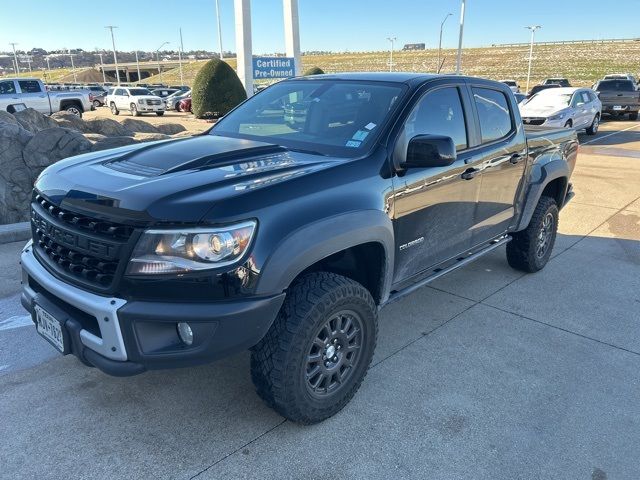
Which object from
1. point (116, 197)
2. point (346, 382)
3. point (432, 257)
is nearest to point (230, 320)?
point (116, 197)

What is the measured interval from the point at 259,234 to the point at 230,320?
0.40 metres

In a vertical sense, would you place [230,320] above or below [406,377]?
above

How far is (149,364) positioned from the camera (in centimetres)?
230

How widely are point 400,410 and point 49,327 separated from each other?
76.9 inches

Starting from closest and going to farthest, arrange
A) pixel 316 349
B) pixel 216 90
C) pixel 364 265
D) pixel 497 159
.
A: pixel 316 349, pixel 364 265, pixel 497 159, pixel 216 90

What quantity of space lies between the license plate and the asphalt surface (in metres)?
0.53

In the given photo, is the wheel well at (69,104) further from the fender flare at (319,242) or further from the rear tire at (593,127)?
the fender flare at (319,242)

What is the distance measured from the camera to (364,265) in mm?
3139

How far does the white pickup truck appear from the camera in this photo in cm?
1936

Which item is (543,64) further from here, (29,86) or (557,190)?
(557,190)

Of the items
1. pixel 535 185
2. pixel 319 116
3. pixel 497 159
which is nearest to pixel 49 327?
pixel 319 116

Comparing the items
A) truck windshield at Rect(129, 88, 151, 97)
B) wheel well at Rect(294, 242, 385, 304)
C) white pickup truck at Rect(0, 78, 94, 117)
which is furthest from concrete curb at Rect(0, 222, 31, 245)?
truck windshield at Rect(129, 88, 151, 97)

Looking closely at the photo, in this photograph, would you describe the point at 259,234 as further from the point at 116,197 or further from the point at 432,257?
the point at 432,257

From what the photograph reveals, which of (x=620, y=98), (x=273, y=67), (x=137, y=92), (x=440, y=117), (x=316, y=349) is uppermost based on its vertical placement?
(x=440, y=117)
